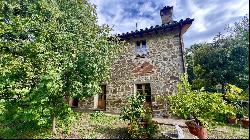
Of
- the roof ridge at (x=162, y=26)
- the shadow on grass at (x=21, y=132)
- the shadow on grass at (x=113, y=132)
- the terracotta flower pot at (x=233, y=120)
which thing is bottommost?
the shadow on grass at (x=113, y=132)

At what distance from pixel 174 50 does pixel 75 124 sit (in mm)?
6972

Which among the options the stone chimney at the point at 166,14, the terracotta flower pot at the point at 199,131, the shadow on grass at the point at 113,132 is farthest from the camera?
the stone chimney at the point at 166,14

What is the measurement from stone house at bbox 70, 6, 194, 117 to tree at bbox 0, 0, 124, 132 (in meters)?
3.16

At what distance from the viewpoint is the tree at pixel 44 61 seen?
777cm

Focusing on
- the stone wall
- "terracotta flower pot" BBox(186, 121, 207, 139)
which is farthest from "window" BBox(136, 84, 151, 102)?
"terracotta flower pot" BBox(186, 121, 207, 139)

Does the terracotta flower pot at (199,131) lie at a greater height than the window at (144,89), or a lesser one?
lesser

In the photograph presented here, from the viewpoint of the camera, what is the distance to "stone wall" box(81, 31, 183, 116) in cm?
1246

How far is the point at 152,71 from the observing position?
1303 cm

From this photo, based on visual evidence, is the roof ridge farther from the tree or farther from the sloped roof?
the tree

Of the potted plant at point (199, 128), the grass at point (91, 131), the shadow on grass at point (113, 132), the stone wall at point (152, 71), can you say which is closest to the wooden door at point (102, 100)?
the stone wall at point (152, 71)

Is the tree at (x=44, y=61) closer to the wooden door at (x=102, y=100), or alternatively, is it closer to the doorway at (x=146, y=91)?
the doorway at (x=146, y=91)

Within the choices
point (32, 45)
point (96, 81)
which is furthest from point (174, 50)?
point (32, 45)

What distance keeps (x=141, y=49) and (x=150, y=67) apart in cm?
146

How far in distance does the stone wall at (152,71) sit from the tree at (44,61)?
313 centimetres
